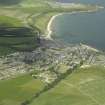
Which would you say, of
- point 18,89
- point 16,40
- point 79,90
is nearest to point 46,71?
point 18,89

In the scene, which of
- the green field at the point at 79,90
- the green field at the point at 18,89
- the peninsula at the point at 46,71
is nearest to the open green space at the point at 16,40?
the peninsula at the point at 46,71

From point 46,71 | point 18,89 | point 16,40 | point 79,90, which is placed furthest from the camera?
point 16,40

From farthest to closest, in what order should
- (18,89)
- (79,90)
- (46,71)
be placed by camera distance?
(46,71)
(79,90)
(18,89)

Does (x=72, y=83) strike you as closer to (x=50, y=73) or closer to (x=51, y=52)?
(x=50, y=73)

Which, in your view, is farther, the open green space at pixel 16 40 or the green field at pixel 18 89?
the open green space at pixel 16 40

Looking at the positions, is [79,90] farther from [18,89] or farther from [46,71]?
[46,71]

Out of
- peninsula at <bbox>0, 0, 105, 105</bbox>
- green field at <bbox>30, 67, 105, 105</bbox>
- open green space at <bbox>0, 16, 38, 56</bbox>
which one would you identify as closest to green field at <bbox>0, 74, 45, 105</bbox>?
peninsula at <bbox>0, 0, 105, 105</bbox>

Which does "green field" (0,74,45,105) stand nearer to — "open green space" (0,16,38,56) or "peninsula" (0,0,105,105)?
"peninsula" (0,0,105,105)

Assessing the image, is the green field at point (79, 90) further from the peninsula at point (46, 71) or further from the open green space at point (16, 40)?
the open green space at point (16, 40)
